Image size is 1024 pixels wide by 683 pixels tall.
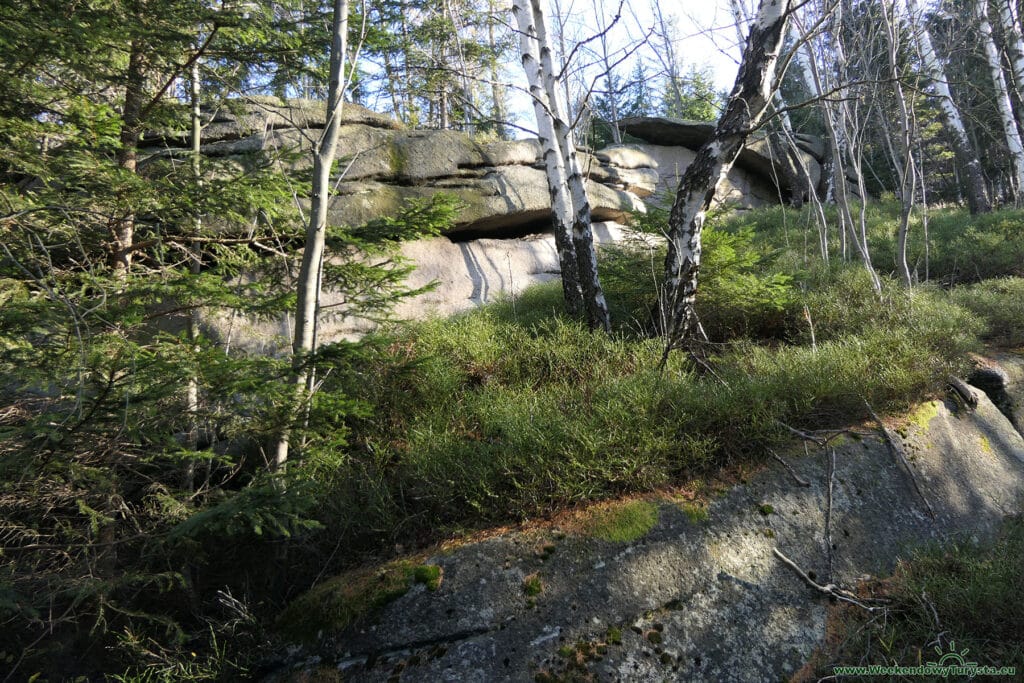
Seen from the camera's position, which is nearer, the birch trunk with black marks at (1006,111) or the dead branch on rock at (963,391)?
the dead branch on rock at (963,391)

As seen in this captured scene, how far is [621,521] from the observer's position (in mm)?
3393

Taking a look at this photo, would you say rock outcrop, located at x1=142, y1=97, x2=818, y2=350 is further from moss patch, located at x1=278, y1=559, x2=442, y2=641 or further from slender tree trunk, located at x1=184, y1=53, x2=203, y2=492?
moss patch, located at x1=278, y1=559, x2=442, y2=641

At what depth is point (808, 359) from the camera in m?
4.71

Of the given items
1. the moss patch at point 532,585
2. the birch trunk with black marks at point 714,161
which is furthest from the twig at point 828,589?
the birch trunk with black marks at point 714,161

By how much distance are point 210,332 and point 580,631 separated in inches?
201

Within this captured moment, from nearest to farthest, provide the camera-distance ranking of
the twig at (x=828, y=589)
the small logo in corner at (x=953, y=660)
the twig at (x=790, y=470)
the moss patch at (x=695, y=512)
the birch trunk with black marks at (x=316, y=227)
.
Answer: the small logo in corner at (x=953, y=660), the twig at (x=828, y=589), the moss patch at (x=695, y=512), the twig at (x=790, y=470), the birch trunk with black marks at (x=316, y=227)

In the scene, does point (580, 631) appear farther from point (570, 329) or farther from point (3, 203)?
point (3, 203)

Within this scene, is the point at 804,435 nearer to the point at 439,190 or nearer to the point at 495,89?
the point at 439,190

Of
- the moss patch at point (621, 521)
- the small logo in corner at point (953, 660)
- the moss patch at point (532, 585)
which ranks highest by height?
the moss patch at point (621, 521)

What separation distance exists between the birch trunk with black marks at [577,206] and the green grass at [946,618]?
11.9 ft

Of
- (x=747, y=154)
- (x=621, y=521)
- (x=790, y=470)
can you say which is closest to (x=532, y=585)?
(x=621, y=521)

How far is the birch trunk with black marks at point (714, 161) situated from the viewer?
5.41 metres

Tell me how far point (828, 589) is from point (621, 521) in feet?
3.86

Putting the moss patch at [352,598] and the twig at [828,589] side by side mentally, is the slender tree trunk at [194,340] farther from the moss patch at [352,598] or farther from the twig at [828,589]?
the twig at [828,589]
